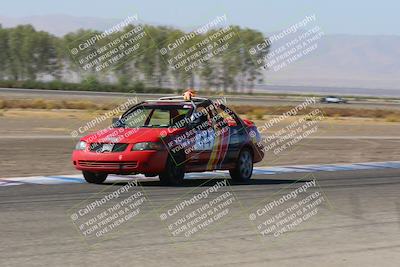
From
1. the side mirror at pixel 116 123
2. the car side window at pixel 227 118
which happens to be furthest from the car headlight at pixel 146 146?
the car side window at pixel 227 118

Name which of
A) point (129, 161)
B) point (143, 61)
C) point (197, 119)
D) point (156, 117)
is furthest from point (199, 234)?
point (143, 61)

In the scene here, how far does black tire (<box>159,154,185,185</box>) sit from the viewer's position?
41.1ft

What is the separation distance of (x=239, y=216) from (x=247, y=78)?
4586 inches

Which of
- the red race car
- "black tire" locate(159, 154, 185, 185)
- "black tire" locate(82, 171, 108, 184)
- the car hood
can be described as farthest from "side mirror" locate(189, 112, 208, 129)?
"black tire" locate(82, 171, 108, 184)

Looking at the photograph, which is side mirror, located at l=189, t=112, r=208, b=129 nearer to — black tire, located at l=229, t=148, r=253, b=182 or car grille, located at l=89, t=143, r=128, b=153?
black tire, located at l=229, t=148, r=253, b=182

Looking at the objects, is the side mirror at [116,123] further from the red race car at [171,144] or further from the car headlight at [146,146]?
the car headlight at [146,146]

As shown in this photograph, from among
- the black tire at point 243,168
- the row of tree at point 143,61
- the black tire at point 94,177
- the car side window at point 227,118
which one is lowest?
the row of tree at point 143,61

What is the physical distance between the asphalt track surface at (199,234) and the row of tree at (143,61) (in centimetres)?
9747

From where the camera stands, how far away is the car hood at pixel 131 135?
12.4 meters

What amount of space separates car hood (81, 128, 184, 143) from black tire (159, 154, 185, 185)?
415 mm

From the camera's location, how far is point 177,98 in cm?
1409

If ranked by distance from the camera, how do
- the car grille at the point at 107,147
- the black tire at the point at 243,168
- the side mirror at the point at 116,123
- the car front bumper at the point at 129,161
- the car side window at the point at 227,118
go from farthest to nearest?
the black tire at the point at 243,168 < the car side window at the point at 227,118 < the side mirror at the point at 116,123 < the car grille at the point at 107,147 < the car front bumper at the point at 129,161

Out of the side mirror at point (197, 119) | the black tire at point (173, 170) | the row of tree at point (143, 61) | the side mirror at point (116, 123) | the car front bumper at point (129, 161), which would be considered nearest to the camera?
the car front bumper at point (129, 161)

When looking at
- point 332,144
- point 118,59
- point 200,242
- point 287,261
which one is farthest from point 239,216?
point 118,59
